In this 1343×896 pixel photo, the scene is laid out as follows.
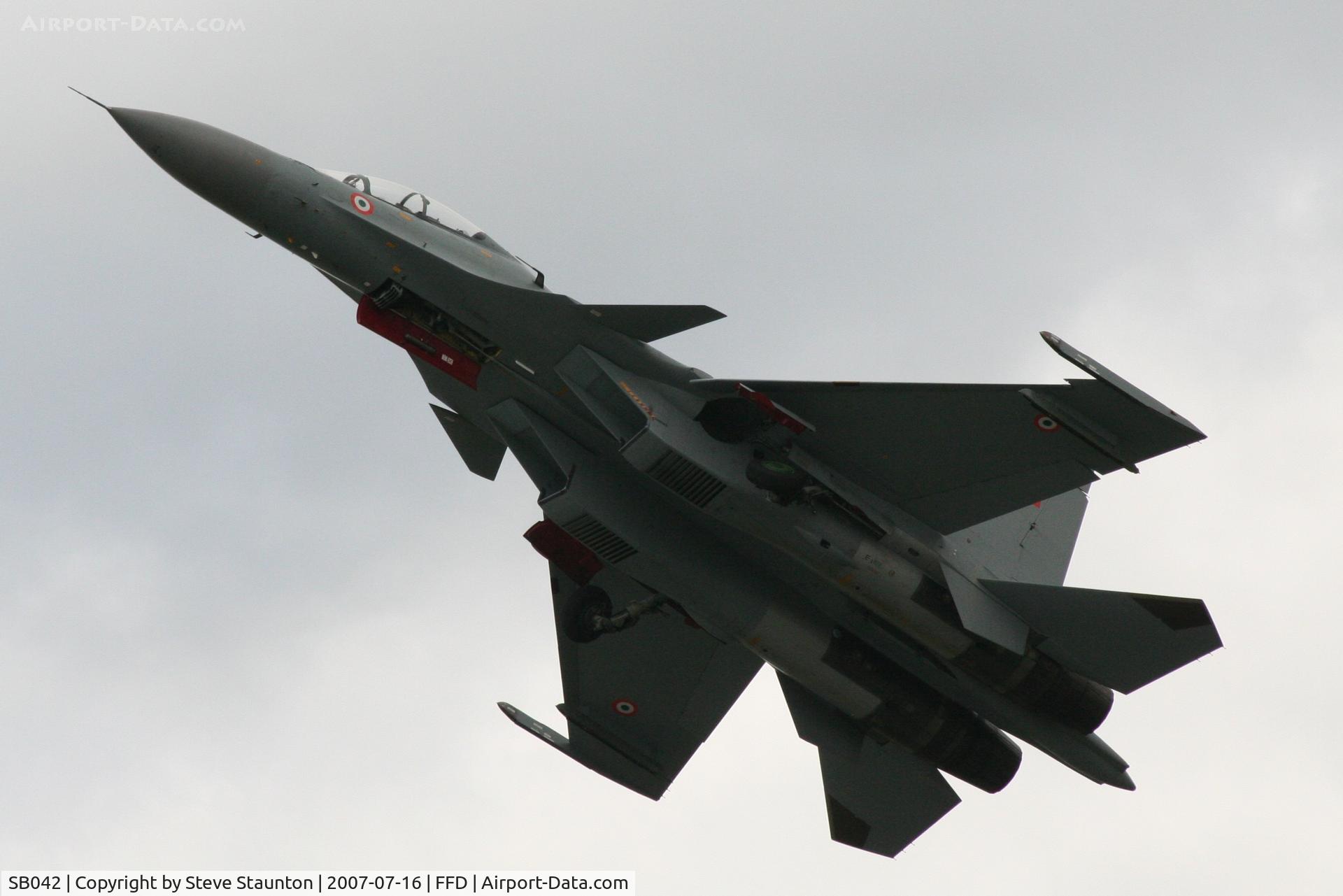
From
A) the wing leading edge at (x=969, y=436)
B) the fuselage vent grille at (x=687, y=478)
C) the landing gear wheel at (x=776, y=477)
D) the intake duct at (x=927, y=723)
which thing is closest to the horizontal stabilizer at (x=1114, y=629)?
the wing leading edge at (x=969, y=436)

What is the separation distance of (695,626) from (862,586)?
5072 mm

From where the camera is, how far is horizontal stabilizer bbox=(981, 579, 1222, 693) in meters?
Answer: 19.3

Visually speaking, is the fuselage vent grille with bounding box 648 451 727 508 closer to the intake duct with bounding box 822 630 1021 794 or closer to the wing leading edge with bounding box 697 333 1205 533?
the wing leading edge with bounding box 697 333 1205 533

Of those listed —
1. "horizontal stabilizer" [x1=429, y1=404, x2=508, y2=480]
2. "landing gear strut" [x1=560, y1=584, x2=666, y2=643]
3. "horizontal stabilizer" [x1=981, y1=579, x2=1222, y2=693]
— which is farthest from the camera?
"horizontal stabilizer" [x1=429, y1=404, x2=508, y2=480]

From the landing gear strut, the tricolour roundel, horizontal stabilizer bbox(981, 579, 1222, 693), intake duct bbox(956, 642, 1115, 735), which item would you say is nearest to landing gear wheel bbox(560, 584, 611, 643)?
the landing gear strut

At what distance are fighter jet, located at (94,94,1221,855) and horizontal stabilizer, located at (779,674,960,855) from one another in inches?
50.9

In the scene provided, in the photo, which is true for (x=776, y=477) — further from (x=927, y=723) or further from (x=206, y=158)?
(x=206, y=158)

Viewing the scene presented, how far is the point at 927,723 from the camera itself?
2172 centimetres

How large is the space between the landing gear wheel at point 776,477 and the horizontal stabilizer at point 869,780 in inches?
211

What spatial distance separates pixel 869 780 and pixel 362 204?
11.6m

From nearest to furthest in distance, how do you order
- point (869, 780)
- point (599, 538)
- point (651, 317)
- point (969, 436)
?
point (651, 317) < point (969, 436) < point (599, 538) < point (869, 780)

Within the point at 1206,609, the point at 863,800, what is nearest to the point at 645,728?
the point at 863,800

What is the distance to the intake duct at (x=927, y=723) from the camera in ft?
69.8

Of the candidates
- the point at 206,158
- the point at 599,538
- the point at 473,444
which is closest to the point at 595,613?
the point at 599,538
